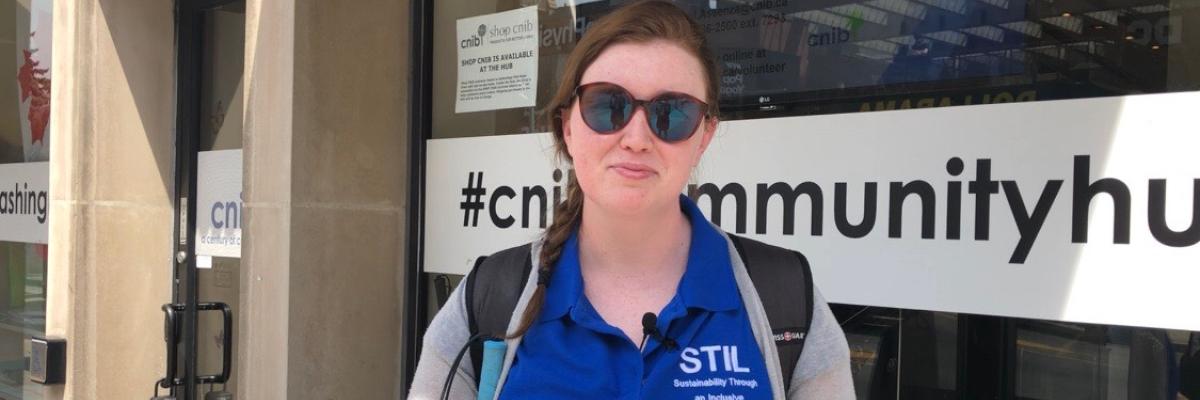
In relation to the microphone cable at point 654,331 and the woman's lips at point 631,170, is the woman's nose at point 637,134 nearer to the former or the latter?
the woman's lips at point 631,170

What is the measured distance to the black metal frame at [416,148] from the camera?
484 centimetres

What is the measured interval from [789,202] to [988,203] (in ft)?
2.20

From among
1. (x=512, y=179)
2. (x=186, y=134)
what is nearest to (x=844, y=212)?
(x=512, y=179)

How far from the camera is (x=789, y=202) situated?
3537mm

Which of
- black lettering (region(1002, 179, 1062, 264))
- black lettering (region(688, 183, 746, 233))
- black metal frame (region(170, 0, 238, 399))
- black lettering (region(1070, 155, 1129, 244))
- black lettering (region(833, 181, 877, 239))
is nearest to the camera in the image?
black lettering (region(1070, 155, 1129, 244))

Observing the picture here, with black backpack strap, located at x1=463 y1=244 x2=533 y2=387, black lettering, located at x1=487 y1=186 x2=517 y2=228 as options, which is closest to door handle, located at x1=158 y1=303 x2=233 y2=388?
black lettering, located at x1=487 y1=186 x2=517 y2=228

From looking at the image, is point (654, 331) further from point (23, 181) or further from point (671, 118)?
point (23, 181)

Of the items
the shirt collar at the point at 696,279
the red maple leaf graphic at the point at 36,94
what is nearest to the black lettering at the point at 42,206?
the red maple leaf graphic at the point at 36,94

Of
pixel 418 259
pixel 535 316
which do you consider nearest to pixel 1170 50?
pixel 535 316

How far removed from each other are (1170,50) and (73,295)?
5.48 metres

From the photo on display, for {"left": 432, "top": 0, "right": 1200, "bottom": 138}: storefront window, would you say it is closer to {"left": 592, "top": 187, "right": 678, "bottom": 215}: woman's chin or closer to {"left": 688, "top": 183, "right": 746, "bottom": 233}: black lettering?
{"left": 688, "top": 183, "right": 746, "bottom": 233}: black lettering

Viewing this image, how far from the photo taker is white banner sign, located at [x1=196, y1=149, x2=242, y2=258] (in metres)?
5.75

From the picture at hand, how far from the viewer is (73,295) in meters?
5.88

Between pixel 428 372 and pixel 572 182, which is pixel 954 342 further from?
pixel 428 372
